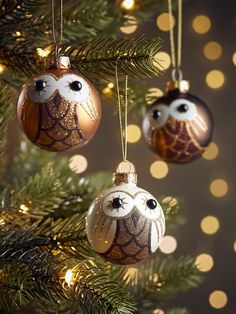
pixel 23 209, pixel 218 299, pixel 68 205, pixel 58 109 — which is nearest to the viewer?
pixel 58 109

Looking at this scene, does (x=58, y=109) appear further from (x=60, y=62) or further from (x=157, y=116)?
(x=157, y=116)

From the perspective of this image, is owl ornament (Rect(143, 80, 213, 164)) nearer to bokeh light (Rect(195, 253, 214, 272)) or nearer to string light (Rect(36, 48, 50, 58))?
string light (Rect(36, 48, 50, 58))

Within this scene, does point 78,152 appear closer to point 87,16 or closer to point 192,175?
point 192,175

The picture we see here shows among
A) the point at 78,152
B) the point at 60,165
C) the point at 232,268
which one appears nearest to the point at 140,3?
the point at 60,165

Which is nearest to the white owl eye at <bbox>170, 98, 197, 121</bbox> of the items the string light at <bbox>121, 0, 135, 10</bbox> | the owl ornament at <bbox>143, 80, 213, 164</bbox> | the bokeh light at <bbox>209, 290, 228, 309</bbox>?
the owl ornament at <bbox>143, 80, 213, 164</bbox>

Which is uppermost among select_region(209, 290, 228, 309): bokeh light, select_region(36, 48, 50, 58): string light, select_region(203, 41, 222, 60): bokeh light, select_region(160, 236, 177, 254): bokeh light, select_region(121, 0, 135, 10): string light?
select_region(203, 41, 222, 60): bokeh light

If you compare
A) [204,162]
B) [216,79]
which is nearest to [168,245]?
[204,162]
